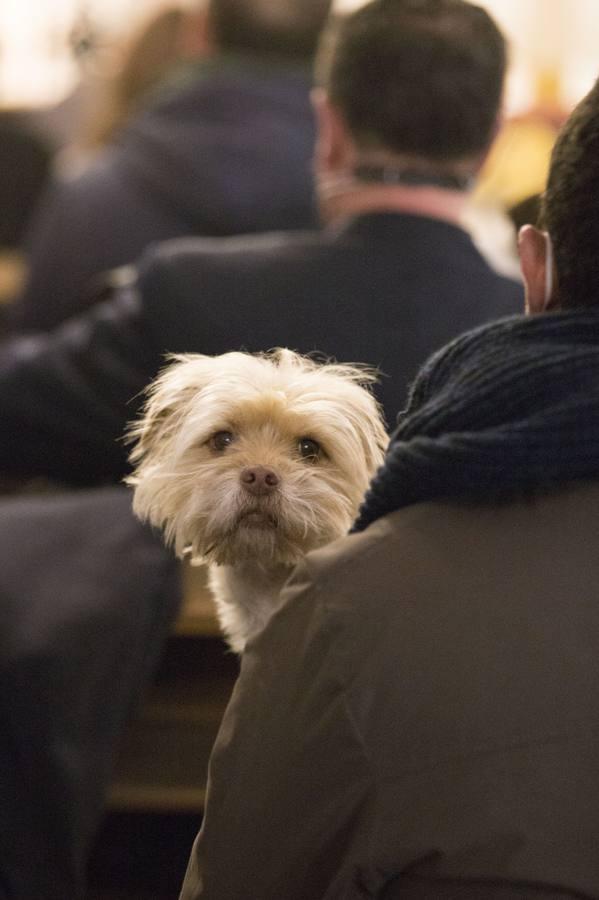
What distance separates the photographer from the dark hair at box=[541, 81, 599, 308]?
714 mm

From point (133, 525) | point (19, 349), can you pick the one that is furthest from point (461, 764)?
point (19, 349)

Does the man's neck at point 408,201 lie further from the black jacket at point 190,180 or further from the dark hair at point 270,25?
the black jacket at point 190,180

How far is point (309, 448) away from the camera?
724 millimetres

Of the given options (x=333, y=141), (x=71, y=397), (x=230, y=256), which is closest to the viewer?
(x=230, y=256)

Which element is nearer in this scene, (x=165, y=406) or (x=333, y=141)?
(x=165, y=406)

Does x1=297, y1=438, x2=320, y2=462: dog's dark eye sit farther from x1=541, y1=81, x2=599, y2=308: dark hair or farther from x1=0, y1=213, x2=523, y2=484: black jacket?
x1=541, y1=81, x2=599, y2=308: dark hair

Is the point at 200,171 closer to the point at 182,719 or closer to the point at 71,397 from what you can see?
the point at 71,397

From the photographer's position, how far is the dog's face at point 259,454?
2.35 ft

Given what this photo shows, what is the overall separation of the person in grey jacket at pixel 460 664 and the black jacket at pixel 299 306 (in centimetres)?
9

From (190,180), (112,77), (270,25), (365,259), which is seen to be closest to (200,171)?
(190,180)

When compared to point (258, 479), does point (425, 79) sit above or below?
above

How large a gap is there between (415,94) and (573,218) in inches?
18.3

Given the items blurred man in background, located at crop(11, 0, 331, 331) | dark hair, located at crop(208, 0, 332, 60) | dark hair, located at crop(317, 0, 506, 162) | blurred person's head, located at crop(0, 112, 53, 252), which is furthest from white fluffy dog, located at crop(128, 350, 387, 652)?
blurred person's head, located at crop(0, 112, 53, 252)

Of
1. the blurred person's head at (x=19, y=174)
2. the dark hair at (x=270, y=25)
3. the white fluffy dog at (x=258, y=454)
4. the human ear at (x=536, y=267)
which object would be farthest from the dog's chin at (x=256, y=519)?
the blurred person's head at (x=19, y=174)
